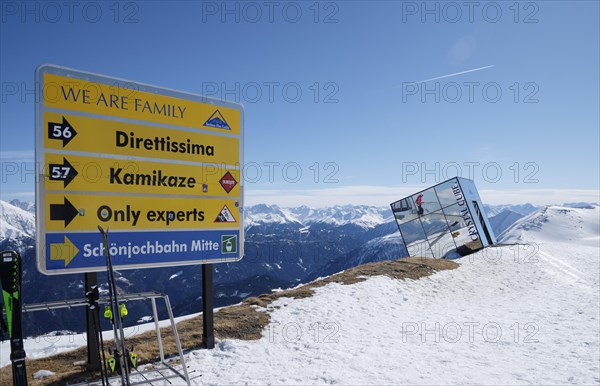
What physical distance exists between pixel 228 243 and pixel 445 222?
21.2 meters

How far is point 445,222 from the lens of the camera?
25.4 meters

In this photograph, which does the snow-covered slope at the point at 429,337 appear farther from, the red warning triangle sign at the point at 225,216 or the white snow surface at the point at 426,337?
the red warning triangle sign at the point at 225,216

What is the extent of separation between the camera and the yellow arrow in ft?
19.6

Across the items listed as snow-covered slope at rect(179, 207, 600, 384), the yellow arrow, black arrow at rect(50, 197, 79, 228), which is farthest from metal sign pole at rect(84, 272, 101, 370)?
snow-covered slope at rect(179, 207, 600, 384)

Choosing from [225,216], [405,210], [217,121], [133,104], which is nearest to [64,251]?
[133,104]

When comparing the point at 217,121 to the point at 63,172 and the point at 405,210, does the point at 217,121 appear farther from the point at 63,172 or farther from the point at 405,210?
the point at 405,210

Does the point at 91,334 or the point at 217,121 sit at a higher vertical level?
the point at 217,121

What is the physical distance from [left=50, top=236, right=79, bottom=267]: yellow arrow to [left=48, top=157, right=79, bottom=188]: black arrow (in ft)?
3.34

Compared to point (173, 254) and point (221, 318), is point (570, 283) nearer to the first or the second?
point (221, 318)

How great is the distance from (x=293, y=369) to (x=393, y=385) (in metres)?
1.98

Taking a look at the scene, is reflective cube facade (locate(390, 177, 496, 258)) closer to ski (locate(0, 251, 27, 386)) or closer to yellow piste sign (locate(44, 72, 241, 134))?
yellow piste sign (locate(44, 72, 241, 134))

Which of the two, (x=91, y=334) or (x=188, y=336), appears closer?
(x=91, y=334)

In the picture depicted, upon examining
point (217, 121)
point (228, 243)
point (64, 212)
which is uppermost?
point (217, 121)

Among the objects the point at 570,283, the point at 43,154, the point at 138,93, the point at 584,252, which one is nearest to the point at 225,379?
the point at 43,154
